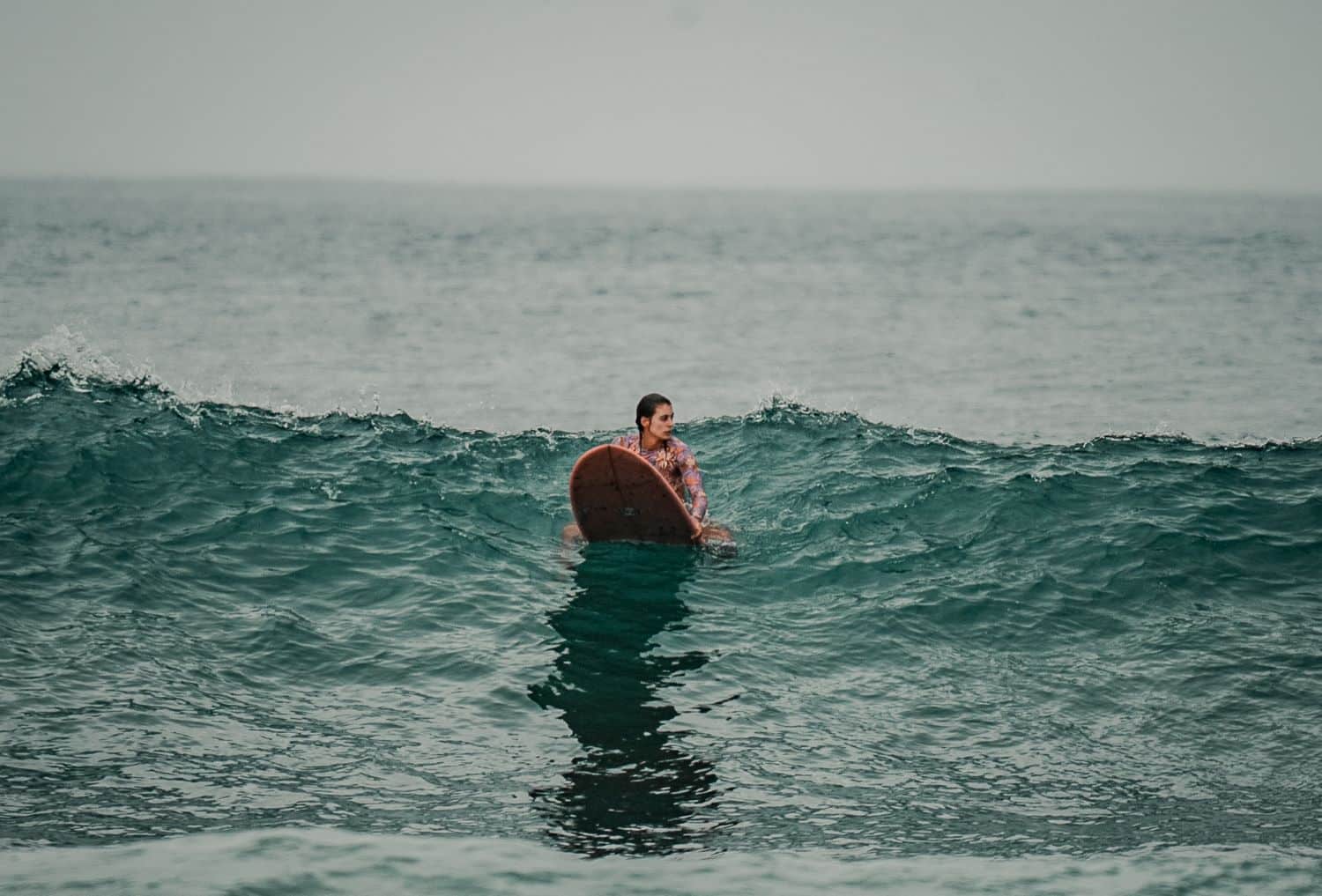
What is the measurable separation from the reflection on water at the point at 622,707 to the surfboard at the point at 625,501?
224 mm

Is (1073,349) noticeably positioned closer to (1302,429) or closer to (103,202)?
(1302,429)

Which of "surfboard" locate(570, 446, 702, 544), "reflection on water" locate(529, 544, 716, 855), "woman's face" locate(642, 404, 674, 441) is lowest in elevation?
"reflection on water" locate(529, 544, 716, 855)

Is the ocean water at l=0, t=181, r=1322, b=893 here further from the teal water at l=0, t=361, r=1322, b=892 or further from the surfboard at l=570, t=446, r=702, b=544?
the surfboard at l=570, t=446, r=702, b=544

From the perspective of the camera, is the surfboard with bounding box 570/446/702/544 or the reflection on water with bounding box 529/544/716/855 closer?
the reflection on water with bounding box 529/544/716/855

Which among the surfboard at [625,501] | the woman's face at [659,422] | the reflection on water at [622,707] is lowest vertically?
the reflection on water at [622,707]

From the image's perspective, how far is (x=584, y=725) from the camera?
30.2 ft

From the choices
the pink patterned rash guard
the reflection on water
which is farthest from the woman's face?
the reflection on water

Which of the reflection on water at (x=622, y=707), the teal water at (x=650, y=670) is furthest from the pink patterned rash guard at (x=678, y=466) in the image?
the teal water at (x=650, y=670)

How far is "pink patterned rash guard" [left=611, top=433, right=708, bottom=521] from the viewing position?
40.6 feet

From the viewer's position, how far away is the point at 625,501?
39.5 feet

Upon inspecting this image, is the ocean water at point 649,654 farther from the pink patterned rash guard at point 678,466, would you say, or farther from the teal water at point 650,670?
the pink patterned rash guard at point 678,466

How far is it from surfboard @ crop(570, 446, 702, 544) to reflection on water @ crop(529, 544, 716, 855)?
0.22 meters

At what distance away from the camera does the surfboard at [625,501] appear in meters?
11.8

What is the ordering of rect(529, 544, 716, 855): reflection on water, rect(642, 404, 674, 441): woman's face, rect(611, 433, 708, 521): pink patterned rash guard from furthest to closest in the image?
1. rect(611, 433, 708, 521): pink patterned rash guard
2. rect(642, 404, 674, 441): woman's face
3. rect(529, 544, 716, 855): reflection on water
